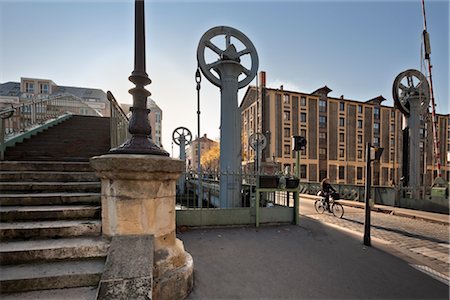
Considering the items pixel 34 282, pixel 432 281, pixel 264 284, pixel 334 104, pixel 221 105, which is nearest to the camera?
pixel 34 282

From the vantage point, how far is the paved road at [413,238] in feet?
15.0

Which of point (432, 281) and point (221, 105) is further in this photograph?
point (221, 105)

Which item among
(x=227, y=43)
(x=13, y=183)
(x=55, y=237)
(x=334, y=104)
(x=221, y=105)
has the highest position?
(x=334, y=104)

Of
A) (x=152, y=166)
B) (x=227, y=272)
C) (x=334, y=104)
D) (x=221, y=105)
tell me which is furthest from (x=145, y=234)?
(x=334, y=104)

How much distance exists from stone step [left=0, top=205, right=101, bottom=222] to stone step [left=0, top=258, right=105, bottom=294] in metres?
0.86

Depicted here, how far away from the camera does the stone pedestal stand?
2.75m

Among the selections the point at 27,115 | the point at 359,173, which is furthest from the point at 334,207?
the point at 359,173

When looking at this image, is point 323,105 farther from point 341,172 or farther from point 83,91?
point 83,91

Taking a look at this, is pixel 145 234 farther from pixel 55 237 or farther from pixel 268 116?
pixel 268 116

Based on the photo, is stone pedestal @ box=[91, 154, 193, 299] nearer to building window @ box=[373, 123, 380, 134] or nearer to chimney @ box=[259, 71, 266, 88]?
chimney @ box=[259, 71, 266, 88]

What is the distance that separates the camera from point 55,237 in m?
2.92

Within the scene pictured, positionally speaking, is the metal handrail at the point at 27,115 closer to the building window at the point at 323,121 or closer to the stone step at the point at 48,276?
the stone step at the point at 48,276

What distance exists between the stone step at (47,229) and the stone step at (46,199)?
0.58m

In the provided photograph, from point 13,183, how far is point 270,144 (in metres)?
35.0
